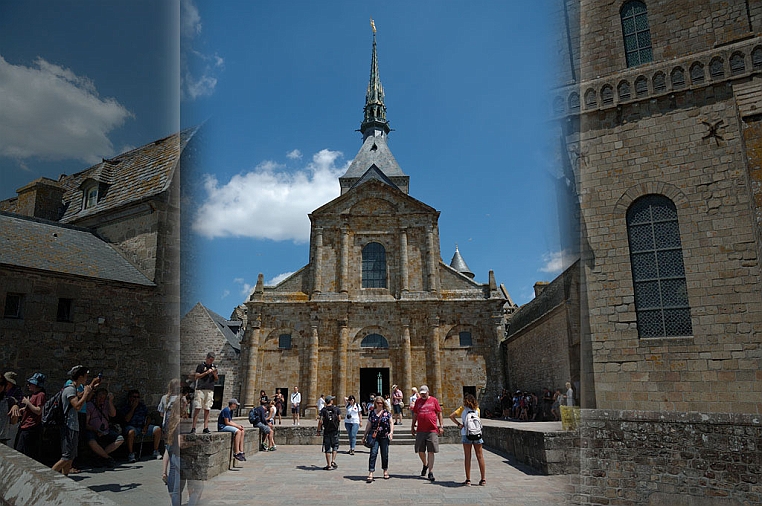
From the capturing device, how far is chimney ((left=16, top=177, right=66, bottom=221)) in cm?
623

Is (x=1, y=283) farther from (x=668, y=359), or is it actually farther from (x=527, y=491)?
(x=668, y=359)

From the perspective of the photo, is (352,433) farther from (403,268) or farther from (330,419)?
(403,268)

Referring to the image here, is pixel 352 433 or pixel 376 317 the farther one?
pixel 376 317

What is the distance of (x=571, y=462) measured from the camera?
1888 millimetres

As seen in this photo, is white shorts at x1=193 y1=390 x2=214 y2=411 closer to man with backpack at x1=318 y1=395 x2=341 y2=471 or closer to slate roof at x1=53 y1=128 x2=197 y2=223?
slate roof at x1=53 y1=128 x2=197 y2=223

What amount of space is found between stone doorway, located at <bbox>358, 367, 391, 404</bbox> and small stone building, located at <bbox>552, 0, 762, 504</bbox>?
69.3 feet

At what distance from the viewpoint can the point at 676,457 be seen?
507 cm

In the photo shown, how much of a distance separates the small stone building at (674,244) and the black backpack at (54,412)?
555 cm

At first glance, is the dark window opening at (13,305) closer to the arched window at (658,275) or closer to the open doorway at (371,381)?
the arched window at (658,275)

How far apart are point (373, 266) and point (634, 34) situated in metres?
21.5

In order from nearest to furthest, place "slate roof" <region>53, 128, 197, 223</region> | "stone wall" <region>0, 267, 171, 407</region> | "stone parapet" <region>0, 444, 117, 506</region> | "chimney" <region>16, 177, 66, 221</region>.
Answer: "stone parapet" <region>0, 444, 117, 506</region> < "stone wall" <region>0, 267, 171, 407</region> < "chimney" <region>16, 177, 66, 221</region> < "slate roof" <region>53, 128, 197, 223</region>

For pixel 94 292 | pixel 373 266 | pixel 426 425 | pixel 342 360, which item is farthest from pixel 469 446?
pixel 373 266

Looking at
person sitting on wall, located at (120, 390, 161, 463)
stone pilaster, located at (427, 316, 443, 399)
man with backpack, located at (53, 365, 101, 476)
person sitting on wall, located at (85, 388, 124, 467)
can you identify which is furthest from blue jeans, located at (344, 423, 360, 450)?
stone pilaster, located at (427, 316, 443, 399)

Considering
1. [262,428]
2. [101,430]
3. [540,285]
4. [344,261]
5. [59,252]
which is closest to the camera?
[540,285]
